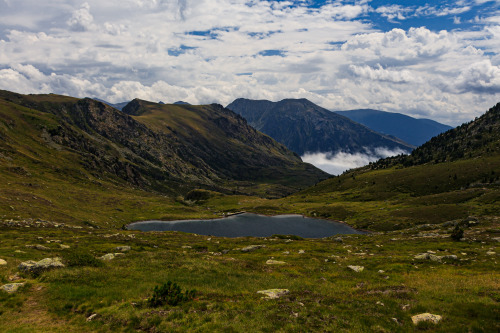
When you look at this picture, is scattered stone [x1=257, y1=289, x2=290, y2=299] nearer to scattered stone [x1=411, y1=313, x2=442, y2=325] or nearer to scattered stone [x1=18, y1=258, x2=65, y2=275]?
scattered stone [x1=411, y1=313, x2=442, y2=325]

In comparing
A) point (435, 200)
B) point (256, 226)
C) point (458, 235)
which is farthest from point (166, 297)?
point (435, 200)

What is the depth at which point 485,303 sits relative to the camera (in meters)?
21.7

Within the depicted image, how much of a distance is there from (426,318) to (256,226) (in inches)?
5872

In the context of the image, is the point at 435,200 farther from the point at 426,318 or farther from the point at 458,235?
the point at 426,318

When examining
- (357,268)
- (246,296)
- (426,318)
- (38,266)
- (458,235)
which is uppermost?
(426,318)

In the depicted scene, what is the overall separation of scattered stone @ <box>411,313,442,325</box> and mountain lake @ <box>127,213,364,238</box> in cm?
11933

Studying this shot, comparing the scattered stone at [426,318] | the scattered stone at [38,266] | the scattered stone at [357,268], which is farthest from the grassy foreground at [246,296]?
the scattered stone at [357,268]

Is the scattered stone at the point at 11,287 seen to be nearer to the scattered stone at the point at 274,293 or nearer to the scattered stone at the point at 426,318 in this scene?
the scattered stone at the point at 274,293

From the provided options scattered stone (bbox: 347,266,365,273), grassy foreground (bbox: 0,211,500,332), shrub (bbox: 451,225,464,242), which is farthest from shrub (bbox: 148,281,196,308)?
shrub (bbox: 451,225,464,242)

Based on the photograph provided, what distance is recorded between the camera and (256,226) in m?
167

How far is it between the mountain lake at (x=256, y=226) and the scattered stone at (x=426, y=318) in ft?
392

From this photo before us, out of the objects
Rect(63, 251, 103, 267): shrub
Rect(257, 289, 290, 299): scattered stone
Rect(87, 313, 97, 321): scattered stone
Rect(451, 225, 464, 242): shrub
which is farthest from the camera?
Rect(451, 225, 464, 242): shrub

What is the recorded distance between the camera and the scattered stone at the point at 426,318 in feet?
65.0

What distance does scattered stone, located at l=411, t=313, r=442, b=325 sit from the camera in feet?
65.0
